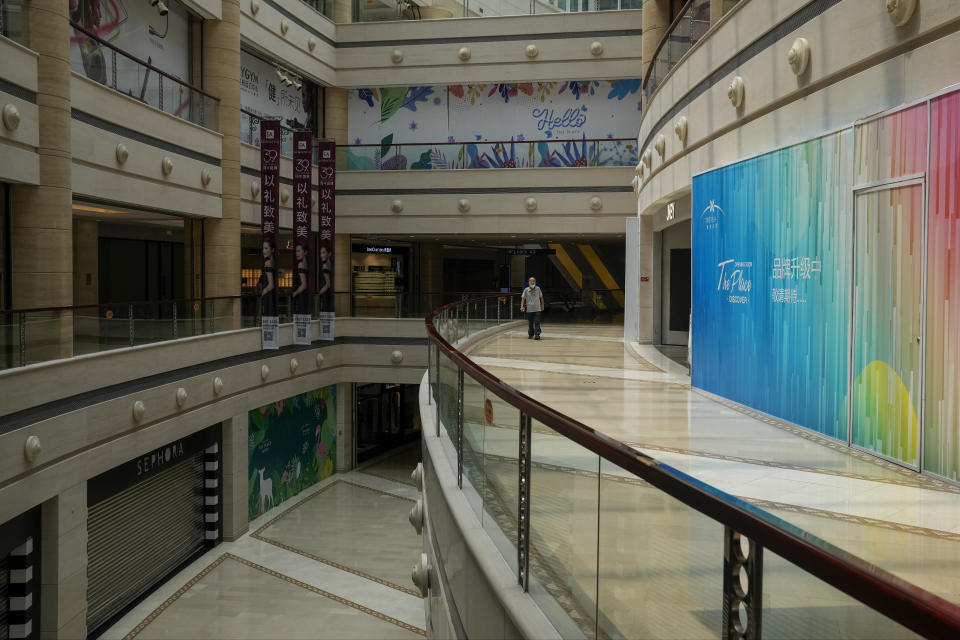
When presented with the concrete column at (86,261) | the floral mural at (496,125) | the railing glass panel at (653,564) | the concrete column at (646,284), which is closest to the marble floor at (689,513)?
the railing glass panel at (653,564)

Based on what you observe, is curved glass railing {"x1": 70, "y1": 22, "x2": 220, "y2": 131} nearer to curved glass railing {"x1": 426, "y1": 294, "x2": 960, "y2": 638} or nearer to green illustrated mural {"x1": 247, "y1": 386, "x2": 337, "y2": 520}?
green illustrated mural {"x1": 247, "y1": 386, "x2": 337, "y2": 520}

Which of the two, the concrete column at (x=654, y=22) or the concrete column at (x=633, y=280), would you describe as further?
the concrete column at (x=633, y=280)

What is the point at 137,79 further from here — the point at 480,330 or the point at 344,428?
the point at 344,428

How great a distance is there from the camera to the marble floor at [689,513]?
1.94 meters

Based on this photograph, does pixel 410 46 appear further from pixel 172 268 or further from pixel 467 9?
pixel 172 268

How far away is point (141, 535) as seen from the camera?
45.0 ft

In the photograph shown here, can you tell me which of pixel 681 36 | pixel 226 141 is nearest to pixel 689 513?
pixel 681 36

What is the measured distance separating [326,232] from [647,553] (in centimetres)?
2010

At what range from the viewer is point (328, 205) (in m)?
22.1

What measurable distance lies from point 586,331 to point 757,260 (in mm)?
13127

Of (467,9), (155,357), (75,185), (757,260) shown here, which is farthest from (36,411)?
(467,9)

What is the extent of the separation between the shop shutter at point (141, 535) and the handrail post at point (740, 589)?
12.0 m

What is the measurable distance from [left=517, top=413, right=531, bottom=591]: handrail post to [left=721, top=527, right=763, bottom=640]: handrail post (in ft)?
5.52

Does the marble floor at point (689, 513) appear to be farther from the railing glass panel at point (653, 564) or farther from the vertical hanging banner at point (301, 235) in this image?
the vertical hanging banner at point (301, 235)
